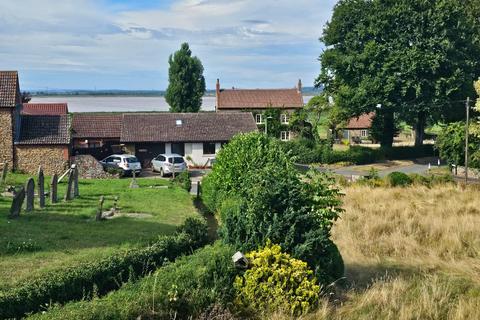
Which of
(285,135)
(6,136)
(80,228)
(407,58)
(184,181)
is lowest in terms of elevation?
(80,228)

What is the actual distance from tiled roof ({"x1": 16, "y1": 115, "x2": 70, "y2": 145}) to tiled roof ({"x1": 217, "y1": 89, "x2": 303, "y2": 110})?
33020mm

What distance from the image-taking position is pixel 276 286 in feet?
37.4

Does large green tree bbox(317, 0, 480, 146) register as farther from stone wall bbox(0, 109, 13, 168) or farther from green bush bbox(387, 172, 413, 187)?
stone wall bbox(0, 109, 13, 168)

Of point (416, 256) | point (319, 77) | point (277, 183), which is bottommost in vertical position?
point (416, 256)

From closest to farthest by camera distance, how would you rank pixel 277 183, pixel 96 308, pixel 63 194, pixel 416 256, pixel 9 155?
pixel 96 308, pixel 277 183, pixel 416 256, pixel 63 194, pixel 9 155

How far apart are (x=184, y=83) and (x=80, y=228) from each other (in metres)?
60.8

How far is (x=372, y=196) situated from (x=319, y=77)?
30762mm

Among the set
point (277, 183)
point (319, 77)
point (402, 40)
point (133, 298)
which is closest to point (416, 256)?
point (277, 183)

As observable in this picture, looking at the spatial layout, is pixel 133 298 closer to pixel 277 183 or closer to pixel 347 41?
pixel 277 183

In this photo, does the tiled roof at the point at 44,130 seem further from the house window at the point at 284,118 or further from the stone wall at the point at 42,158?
the house window at the point at 284,118

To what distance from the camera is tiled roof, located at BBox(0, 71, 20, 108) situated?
36259 mm

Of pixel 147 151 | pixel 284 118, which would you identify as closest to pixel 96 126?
pixel 147 151

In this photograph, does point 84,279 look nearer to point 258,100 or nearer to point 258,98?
point 258,100

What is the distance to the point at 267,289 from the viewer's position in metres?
11.4
